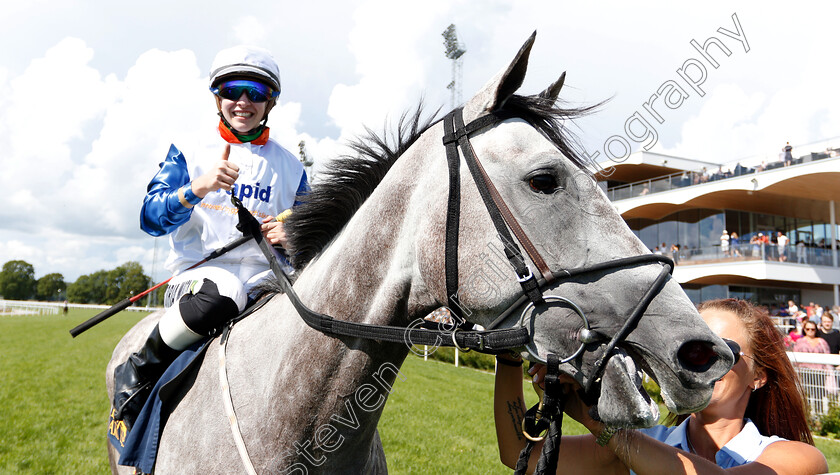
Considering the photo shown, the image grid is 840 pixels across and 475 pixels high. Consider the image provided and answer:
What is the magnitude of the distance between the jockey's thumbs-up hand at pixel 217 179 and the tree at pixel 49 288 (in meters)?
134

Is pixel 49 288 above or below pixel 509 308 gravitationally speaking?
below

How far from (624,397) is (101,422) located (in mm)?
8397

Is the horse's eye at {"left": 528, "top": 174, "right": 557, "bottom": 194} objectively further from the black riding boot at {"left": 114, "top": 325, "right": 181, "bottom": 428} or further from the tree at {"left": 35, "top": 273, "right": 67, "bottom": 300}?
the tree at {"left": 35, "top": 273, "right": 67, "bottom": 300}

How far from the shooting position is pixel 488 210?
158 centimetres

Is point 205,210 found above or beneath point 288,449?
above

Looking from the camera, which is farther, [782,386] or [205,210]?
[205,210]

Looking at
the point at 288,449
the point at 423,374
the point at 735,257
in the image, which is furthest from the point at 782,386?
the point at 735,257

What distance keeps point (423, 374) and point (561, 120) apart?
1170cm

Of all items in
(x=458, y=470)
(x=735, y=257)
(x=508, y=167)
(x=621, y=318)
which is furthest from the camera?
(x=735, y=257)

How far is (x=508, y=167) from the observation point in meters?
1.60

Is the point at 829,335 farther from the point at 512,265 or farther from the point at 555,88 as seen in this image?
the point at 512,265

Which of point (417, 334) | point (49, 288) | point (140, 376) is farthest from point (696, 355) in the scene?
point (49, 288)

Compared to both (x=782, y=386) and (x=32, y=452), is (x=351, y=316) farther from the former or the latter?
(x=32, y=452)

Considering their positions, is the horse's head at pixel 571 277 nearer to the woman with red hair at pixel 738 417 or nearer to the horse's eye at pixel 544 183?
the horse's eye at pixel 544 183
